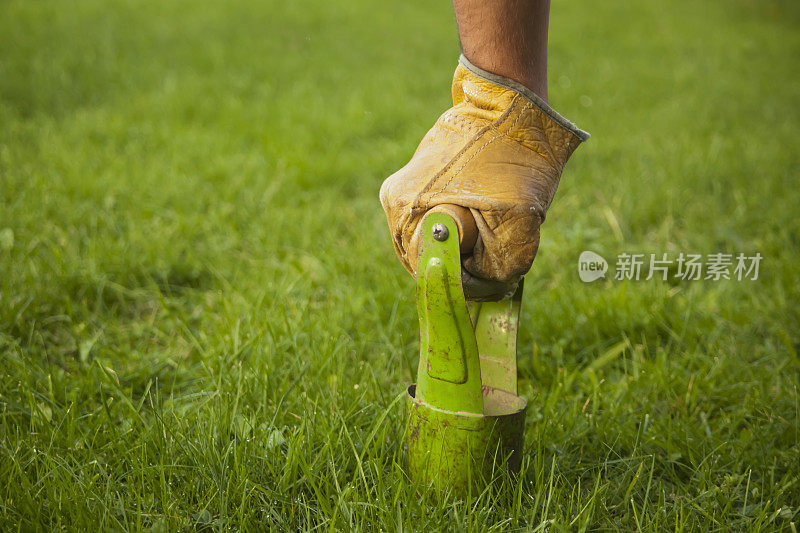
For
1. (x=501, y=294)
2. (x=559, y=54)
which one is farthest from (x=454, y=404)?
(x=559, y=54)

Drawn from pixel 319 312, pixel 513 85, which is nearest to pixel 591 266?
pixel 319 312

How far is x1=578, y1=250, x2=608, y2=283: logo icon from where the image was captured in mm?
2700

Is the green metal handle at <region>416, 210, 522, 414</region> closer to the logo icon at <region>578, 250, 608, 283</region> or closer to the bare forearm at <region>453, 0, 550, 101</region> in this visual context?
the bare forearm at <region>453, 0, 550, 101</region>

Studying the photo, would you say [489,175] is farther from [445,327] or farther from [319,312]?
[319,312]

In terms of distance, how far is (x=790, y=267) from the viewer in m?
2.62

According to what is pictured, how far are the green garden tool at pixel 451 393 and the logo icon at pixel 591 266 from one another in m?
1.37

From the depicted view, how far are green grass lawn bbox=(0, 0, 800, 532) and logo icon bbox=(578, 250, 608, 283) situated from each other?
70mm

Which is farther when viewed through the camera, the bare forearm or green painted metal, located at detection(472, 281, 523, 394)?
green painted metal, located at detection(472, 281, 523, 394)

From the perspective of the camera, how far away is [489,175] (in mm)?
1240

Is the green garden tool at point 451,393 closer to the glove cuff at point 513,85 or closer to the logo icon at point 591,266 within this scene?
the glove cuff at point 513,85

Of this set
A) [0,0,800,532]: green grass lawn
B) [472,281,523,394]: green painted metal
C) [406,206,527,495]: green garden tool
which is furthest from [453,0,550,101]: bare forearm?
[0,0,800,532]: green grass lawn

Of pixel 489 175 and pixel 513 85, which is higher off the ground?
pixel 513 85

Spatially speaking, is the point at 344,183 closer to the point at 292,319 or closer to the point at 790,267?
the point at 292,319

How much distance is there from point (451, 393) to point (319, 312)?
3.39 feet
